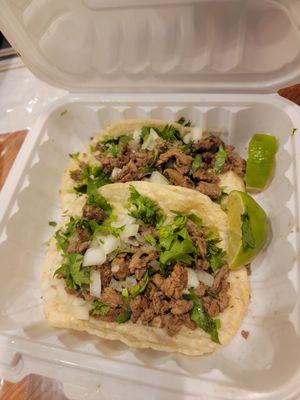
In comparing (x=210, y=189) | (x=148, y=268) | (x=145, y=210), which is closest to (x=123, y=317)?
(x=148, y=268)

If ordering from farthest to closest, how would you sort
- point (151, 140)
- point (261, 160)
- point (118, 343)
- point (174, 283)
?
1. point (151, 140)
2. point (261, 160)
3. point (118, 343)
4. point (174, 283)

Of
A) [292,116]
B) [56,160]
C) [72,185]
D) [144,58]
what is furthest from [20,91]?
[292,116]

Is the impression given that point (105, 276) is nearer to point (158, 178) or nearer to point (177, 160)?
point (158, 178)

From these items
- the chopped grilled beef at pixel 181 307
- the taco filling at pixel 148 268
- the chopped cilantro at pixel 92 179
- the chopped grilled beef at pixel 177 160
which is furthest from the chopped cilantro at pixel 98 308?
the chopped grilled beef at pixel 177 160

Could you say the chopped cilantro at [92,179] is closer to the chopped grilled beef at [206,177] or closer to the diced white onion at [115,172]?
the diced white onion at [115,172]

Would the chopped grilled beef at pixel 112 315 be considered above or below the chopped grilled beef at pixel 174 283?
below

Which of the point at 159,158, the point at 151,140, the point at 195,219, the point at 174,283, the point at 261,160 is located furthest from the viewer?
the point at 151,140

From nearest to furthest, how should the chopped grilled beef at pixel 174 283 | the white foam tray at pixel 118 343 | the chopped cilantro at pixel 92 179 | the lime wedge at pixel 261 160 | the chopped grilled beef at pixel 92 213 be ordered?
the white foam tray at pixel 118 343
the chopped grilled beef at pixel 174 283
the chopped grilled beef at pixel 92 213
the lime wedge at pixel 261 160
the chopped cilantro at pixel 92 179

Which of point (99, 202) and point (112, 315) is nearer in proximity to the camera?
point (112, 315)
